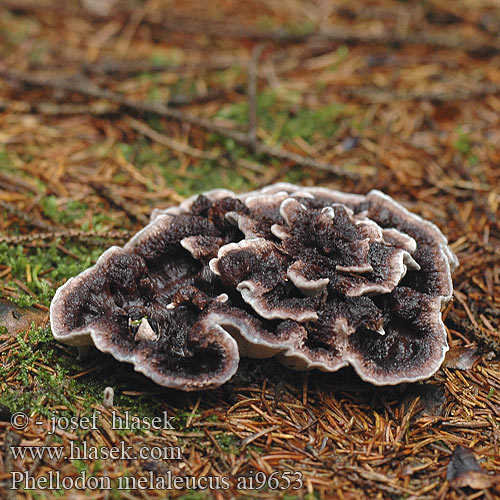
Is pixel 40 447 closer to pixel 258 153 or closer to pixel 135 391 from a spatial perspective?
pixel 135 391

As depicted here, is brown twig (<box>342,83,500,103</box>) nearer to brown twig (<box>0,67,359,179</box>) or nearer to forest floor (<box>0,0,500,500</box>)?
forest floor (<box>0,0,500,500</box>)

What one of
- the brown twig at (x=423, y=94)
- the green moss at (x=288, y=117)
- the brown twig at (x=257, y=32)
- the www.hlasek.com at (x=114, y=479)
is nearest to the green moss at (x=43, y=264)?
the www.hlasek.com at (x=114, y=479)

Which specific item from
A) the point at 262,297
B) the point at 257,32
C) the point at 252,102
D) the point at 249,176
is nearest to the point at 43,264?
the point at 262,297

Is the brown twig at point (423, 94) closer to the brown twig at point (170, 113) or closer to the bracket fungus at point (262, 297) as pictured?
the brown twig at point (170, 113)

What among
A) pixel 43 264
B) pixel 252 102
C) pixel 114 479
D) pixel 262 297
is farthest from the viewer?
pixel 252 102

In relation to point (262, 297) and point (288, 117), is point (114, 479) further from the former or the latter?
point (288, 117)

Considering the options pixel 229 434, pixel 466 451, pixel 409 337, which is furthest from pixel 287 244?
pixel 466 451

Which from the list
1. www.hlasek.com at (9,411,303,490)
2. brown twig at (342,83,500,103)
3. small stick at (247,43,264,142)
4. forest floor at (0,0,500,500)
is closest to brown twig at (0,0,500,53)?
forest floor at (0,0,500,500)

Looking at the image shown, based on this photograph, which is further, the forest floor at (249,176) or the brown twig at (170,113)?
A: the brown twig at (170,113)
